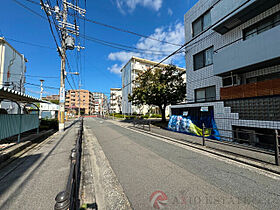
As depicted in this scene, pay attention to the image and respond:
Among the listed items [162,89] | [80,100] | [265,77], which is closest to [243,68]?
[265,77]

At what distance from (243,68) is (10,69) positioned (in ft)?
101

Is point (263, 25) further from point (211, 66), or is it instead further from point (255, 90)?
point (255, 90)

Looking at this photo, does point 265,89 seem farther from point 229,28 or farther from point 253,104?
point 229,28

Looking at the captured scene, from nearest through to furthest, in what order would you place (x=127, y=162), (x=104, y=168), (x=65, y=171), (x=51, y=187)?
(x=51, y=187) < (x=65, y=171) < (x=104, y=168) < (x=127, y=162)

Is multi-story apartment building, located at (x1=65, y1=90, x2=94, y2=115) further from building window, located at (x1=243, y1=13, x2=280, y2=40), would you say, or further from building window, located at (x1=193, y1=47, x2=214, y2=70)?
building window, located at (x1=243, y1=13, x2=280, y2=40)

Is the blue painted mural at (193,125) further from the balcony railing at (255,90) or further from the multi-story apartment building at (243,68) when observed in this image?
the balcony railing at (255,90)

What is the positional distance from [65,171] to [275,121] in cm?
936

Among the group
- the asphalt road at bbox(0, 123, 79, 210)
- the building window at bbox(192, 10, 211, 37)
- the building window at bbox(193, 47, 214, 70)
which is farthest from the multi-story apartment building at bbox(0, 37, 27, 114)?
the building window at bbox(192, 10, 211, 37)

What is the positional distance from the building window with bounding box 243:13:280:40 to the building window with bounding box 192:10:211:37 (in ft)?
12.0

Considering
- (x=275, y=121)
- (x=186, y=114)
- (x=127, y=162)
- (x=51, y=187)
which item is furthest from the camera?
(x=186, y=114)

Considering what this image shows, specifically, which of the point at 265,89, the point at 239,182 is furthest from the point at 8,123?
the point at 265,89

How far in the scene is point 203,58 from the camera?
1191 cm

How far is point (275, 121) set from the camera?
592 cm

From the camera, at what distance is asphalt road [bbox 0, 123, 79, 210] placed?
A: 2.48 metres
